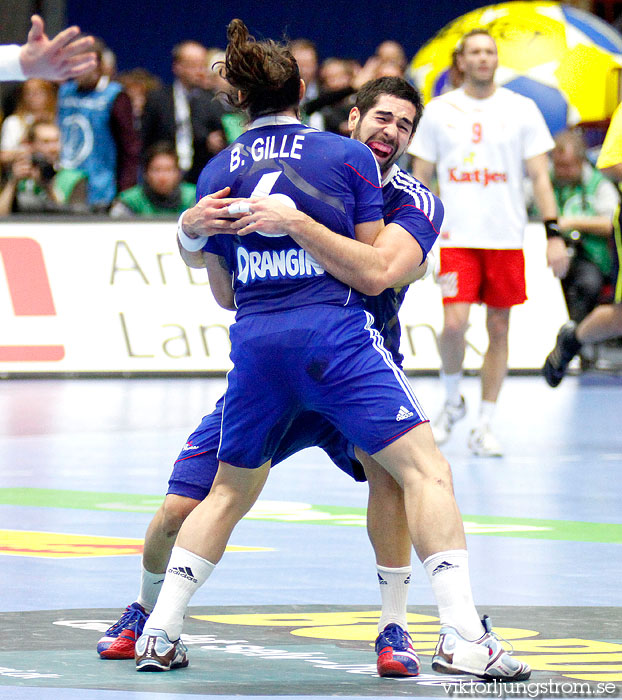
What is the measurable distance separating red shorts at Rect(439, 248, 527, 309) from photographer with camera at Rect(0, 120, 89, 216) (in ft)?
19.6

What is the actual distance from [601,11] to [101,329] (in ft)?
38.8

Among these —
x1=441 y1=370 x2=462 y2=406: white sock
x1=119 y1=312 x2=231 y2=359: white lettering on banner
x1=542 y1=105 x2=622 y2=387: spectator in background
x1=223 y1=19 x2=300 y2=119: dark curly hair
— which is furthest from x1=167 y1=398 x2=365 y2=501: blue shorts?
x1=119 y1=312 x2=231 y2=359: white lettering on banner

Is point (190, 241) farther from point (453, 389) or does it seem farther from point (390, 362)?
point (453, 389)

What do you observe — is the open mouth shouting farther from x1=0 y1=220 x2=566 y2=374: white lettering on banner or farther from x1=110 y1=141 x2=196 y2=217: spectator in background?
x1=110 y1=141 x2=196 y2=217: spectator in background

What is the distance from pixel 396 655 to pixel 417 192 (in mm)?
1383

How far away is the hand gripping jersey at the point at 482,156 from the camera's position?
33.1 feet

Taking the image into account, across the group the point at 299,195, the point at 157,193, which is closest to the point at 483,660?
the point at 299,195

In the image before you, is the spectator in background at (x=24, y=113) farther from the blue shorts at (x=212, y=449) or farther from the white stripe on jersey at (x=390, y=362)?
the white stripe on jersey at (x=390, y=362)

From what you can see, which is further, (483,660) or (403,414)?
(403,414)

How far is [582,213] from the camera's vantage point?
50.2ft

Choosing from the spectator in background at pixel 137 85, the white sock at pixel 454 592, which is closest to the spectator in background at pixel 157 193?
the spectator in background at pixel 137 85

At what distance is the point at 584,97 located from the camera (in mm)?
16844

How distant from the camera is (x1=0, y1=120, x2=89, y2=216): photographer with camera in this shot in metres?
15.3

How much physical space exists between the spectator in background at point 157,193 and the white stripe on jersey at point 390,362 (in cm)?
1053
